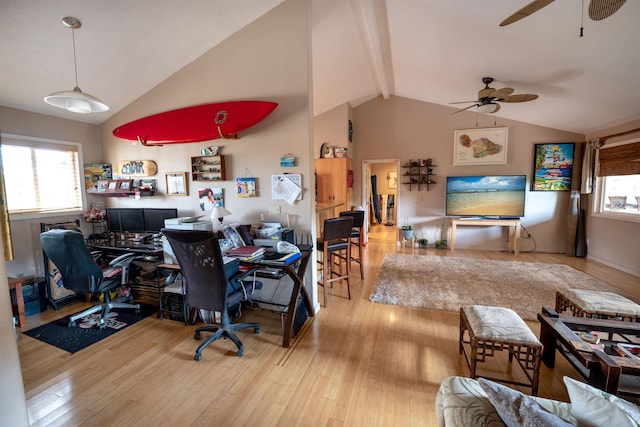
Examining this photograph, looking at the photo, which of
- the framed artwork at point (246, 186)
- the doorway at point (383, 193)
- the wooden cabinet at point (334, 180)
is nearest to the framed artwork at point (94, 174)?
the framed artwork at point (246, 186)

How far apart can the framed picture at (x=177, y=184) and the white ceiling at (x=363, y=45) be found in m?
1.11

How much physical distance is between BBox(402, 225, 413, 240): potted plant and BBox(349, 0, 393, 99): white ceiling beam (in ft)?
9.77

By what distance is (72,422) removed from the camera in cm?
153

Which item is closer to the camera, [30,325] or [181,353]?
[181,353]

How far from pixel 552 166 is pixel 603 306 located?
13.3 feet

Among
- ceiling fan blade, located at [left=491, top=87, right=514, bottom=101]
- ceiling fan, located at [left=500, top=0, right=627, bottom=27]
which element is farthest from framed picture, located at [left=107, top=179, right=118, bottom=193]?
ceiling fan blade, located at [left=491, top=87, right=514, bottom=101]

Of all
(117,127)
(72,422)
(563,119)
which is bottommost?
(72,422)

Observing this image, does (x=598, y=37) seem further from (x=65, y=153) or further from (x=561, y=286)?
(x=65, y=153)

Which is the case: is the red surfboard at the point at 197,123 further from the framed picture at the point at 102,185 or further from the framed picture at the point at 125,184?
the framed picture at the point at 102,185

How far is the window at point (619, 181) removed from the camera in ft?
12.1

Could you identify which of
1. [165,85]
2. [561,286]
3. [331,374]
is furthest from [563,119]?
[165,85]

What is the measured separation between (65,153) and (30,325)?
6.76ft

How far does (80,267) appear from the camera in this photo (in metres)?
2.39

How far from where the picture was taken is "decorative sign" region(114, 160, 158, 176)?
327cm
